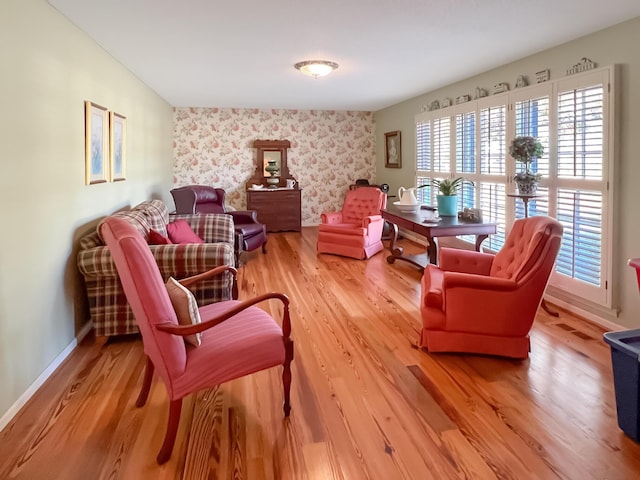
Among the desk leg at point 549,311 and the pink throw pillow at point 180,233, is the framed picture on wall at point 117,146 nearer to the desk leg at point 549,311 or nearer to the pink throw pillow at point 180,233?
the pink throw pillow at point 180,233

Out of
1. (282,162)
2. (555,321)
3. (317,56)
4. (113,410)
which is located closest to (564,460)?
(555,321)

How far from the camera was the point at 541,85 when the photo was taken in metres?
4.00

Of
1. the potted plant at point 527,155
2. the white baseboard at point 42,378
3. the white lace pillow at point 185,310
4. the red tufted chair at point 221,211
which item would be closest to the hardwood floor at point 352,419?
the white baseboard at point 42,378

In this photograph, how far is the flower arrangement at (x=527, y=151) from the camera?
148 inches

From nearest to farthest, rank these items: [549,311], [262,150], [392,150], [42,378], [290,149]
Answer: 1. [42,378]
2. [549,311]
3. [392,150]
4. [262,150]
5. [290,149]

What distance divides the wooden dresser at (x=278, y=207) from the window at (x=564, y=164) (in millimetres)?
3730

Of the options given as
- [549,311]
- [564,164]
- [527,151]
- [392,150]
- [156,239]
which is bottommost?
[549,311]

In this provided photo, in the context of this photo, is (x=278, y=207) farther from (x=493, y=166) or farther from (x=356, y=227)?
(x=493, y=166)

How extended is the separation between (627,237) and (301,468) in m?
2.92

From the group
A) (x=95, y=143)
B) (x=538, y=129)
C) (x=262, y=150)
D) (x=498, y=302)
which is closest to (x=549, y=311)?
(x=498, y=302)

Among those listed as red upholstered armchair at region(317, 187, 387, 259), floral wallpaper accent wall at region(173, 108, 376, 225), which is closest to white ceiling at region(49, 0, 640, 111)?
red upholstered armchair at region(317, 187, 387, 259)

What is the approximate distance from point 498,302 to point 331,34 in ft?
7.88

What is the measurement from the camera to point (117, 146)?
14.0ft

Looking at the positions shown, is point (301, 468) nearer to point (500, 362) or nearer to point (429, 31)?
point (500, 362)
